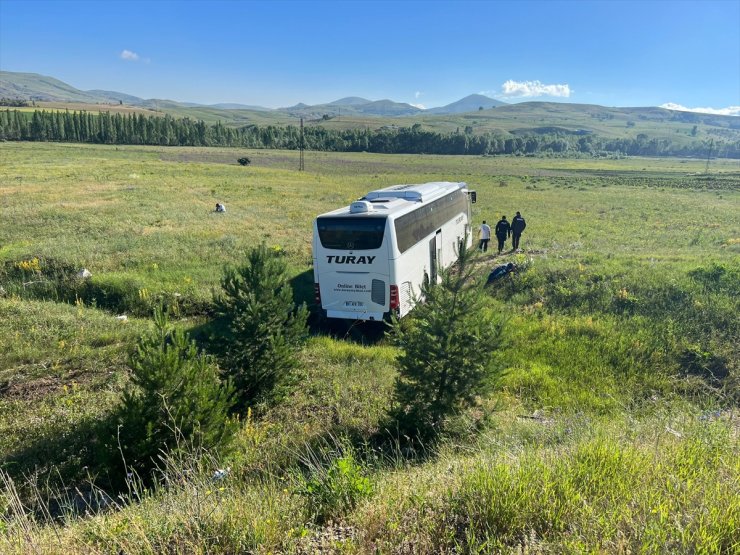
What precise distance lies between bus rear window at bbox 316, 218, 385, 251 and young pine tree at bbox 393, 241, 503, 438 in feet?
18.5

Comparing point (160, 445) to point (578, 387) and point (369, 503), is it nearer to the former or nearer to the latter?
point (369, 503)

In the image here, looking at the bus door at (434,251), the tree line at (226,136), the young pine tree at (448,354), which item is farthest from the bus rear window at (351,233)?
the tree line at (226,136)

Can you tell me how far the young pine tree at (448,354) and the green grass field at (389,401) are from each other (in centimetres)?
42

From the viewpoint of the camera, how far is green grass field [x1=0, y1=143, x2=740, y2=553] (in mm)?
3539

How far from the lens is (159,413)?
6.31m

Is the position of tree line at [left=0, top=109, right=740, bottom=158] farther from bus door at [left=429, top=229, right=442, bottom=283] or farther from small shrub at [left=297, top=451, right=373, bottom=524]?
small shrub at [left=297, top=451, right=373, bottom=524]

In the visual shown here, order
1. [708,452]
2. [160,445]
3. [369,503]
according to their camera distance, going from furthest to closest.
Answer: [160,445] < [708,452] < [369,503]

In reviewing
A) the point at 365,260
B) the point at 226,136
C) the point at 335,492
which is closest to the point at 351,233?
the point at 365,260

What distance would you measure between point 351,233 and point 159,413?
7.75 metres

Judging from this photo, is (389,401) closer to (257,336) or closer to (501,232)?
(257,336)

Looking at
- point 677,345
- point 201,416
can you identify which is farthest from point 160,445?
point 677,345

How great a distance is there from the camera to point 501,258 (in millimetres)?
20406

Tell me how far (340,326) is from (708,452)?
1090cm

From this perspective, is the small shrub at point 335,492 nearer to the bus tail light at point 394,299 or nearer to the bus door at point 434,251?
the bus tail light at point 394,299
